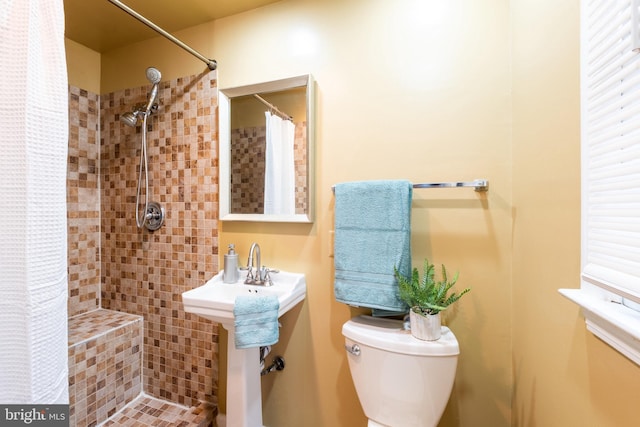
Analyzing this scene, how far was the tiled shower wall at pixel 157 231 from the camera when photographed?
162cm

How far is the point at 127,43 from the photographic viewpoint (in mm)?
1853

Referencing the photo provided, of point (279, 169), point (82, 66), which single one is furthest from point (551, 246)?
point (82, 66)

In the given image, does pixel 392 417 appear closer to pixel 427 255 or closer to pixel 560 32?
pixel 427 255

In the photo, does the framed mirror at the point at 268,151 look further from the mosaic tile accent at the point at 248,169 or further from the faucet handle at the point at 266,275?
the faucet handle at the point at 266,275

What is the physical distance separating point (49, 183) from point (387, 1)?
1.51m

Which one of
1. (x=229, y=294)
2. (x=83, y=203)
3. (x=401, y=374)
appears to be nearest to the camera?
(x=401, y=374)

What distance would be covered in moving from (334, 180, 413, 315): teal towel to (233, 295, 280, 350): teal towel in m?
0.32

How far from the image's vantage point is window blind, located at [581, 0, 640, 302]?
520mm

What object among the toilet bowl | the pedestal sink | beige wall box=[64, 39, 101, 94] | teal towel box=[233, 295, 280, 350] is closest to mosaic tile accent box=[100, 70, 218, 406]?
beige wall box=[64, 39, 101, 94]

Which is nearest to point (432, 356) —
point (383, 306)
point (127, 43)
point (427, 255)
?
point (383, 306)

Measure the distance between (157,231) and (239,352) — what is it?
1.00 meters

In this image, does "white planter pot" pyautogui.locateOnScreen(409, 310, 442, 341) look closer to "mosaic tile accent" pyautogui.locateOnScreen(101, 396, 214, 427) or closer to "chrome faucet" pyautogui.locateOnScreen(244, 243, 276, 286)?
"chrome faucet" pyautogui.locateOnScreen(244, 243, 276, 286)

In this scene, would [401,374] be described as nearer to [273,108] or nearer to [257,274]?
[257,274]

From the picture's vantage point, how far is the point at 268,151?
1494 millimetres
